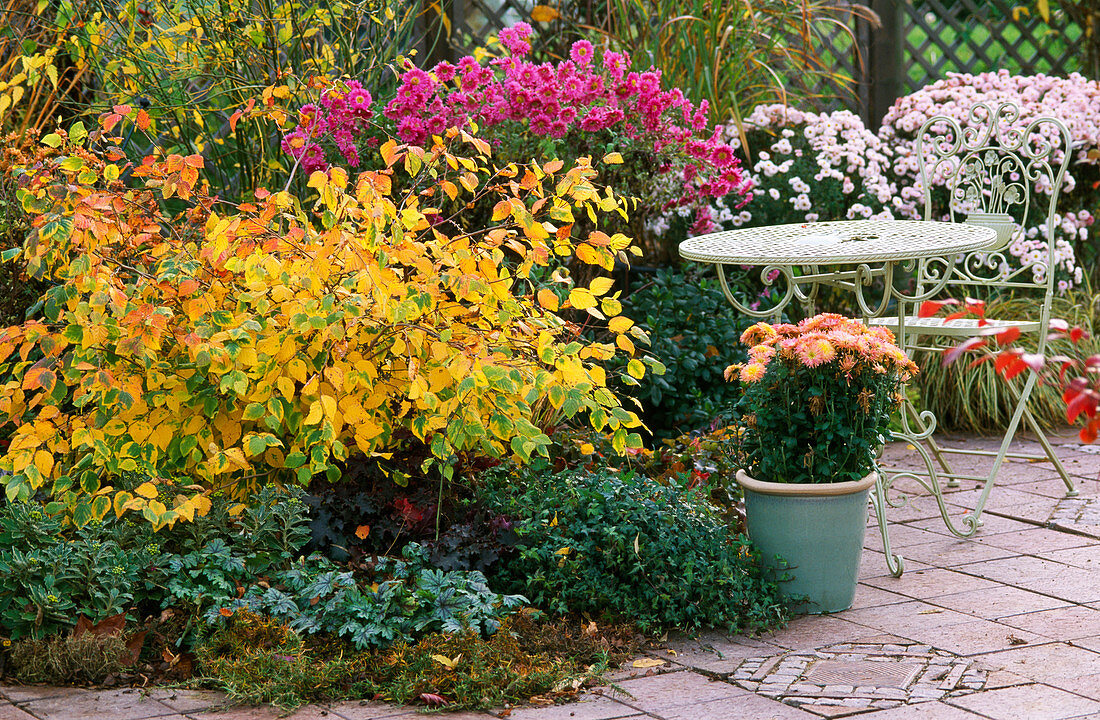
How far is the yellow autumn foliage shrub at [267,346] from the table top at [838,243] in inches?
18.1

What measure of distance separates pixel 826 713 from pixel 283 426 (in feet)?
4.91

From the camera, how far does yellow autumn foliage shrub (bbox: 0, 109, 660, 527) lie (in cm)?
277

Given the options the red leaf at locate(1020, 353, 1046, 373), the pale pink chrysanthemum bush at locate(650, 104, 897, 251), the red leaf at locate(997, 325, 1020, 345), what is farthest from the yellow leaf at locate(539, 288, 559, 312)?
the pale pink chrysanthemum bush at locate(650, 104, 897, 251)

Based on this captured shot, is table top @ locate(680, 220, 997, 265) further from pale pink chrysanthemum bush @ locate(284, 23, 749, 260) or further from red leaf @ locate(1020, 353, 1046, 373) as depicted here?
red leaf @ locate(1020, 353, 1046, 373)

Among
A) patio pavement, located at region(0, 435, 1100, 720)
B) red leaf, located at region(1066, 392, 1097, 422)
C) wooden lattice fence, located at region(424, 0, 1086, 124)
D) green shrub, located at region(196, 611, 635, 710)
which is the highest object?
wooden lattice fence, located at region(424, 0, 1086, 124)

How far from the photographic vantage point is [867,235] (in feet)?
11.9

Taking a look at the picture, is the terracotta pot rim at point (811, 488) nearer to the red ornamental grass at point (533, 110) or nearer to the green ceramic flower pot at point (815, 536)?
the green ceramic flower pot at point (815, 536)

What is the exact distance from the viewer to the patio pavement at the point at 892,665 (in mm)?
2449

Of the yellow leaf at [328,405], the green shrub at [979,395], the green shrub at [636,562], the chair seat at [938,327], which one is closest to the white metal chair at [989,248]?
the chair seat at [938,327]

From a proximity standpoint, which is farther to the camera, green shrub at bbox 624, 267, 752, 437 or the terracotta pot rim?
green shrub at bbox 624, 267, 752, 437

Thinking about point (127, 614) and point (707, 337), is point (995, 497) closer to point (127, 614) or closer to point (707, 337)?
point (707, 337)

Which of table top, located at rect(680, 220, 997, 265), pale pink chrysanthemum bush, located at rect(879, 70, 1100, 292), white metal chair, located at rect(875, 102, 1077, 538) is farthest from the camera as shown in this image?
pale pink chrysanthemum bush, located at rect(879, 70, 1100, 292)

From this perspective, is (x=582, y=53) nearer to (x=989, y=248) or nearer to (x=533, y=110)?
(x=533, y=110)

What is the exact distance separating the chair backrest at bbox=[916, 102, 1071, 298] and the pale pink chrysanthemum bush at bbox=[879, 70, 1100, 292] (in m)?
0.03
